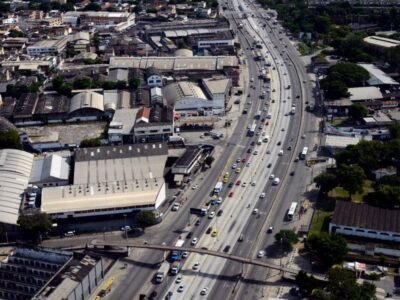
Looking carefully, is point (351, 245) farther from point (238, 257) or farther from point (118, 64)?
point (118, 64)

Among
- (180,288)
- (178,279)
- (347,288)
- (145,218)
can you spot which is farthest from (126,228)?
(347,288)

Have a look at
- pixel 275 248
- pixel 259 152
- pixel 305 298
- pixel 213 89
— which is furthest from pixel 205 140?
pixel 305 298

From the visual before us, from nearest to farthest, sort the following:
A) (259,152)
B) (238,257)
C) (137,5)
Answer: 1. (238,257)
2. (259,152)
3. (137,5)

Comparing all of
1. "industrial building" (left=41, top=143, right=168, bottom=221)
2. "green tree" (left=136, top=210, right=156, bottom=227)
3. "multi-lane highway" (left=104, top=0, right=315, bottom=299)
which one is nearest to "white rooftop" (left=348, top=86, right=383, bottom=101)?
"multi-lane highway" (left=104, top=0, right=315, bottom=299)

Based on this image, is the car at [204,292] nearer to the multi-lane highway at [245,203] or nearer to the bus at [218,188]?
the multi-lane highway at [245,203]

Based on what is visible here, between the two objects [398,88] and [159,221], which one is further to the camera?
[398,88]

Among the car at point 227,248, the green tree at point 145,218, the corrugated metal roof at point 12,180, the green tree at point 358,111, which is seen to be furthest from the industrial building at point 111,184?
the green tree at point 358,111

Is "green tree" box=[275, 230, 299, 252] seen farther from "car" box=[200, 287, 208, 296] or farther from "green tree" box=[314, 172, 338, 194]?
"green tree" box=[314, 172, 338, 194]

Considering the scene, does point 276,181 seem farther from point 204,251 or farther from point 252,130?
point 204,251
